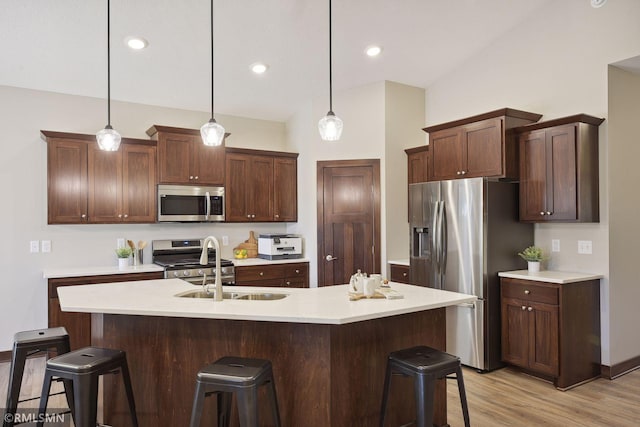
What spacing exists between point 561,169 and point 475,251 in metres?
1.00

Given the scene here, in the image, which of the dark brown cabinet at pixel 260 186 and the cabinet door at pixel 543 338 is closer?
the cabinet door at pixel 543 338

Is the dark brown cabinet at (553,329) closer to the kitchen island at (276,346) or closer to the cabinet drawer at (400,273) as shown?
the cabinet drawer at (400,273)

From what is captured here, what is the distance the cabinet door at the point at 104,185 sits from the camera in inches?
174

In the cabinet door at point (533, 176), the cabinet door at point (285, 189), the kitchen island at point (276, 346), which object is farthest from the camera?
the cabinet door at point (285, 189)

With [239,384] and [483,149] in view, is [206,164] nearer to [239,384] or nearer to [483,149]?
[483,149]

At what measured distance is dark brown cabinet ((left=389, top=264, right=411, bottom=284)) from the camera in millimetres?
4695

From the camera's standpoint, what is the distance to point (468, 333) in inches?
154

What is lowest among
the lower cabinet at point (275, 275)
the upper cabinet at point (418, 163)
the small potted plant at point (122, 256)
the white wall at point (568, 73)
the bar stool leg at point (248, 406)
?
the bar stool leg at point (248, 406)

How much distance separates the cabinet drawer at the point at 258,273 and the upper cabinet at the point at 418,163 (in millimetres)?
1896

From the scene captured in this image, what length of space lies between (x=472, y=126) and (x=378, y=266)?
1835mm

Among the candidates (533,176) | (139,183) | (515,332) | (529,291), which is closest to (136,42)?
(139,183)

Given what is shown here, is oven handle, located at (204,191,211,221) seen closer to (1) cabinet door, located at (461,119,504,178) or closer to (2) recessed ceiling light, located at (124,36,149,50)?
(2) recessed ceiling light, located at (124,36,149,50)

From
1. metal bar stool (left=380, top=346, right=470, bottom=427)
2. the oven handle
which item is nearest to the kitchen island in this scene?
metal bar stool (left=380, top=346, right=470, bottom=427)

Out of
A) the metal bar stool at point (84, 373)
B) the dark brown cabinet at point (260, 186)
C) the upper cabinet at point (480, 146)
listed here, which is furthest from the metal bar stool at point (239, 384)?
the dark brown cabinet at point (260, 186)
